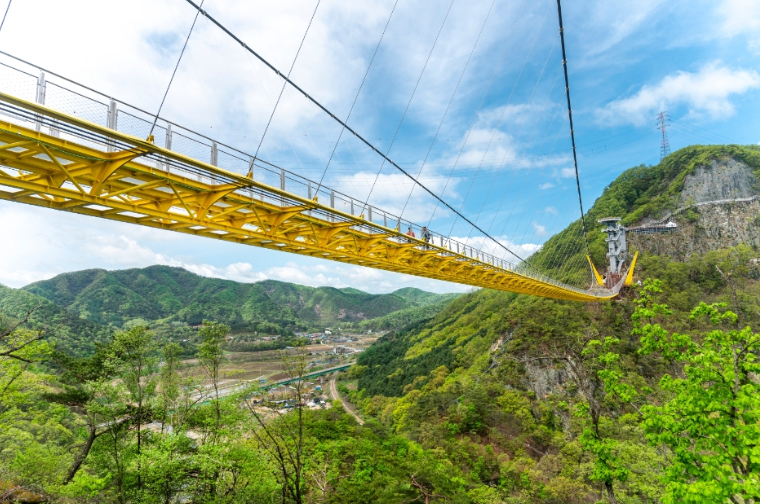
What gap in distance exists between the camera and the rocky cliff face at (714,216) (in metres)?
40.7

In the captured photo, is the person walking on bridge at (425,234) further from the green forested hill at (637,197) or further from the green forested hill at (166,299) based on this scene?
the green forested hill at (166,299)

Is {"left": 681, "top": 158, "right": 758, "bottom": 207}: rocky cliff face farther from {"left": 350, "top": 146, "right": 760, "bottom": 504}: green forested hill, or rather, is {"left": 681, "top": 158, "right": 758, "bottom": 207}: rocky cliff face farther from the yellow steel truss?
the yellow steel truss

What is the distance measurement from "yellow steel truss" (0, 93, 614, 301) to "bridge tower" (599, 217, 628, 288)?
37750mm

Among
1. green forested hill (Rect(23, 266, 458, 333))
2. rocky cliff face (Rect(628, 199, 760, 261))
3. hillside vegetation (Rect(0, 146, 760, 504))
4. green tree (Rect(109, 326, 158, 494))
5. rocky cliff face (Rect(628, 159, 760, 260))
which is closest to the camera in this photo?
hillside vegetation (Rect(0, 146, 760, 504))

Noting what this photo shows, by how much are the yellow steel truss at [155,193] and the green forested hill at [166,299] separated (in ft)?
294

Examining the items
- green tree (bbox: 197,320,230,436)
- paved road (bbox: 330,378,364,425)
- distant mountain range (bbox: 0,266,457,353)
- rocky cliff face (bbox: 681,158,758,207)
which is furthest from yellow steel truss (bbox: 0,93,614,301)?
rocky cliff face (bbox: 681,158,758,207)

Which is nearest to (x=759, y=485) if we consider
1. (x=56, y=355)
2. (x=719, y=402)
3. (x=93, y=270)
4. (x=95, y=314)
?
(x=719, y=402)

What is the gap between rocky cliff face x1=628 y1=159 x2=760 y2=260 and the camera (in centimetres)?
4066

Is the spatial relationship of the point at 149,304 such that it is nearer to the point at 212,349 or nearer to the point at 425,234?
the point at 212,349

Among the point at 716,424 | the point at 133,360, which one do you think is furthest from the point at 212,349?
the point at 716,424

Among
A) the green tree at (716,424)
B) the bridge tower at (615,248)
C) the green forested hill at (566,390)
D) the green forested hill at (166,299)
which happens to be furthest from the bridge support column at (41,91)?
the green forested hill at (166,299)

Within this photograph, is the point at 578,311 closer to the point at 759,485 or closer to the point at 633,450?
the point at 633,450

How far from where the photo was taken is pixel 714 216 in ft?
139

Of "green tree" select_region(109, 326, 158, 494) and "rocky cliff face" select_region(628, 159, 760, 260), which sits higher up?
"rocky cliff face" select_region(628, 159, 760, 260)
